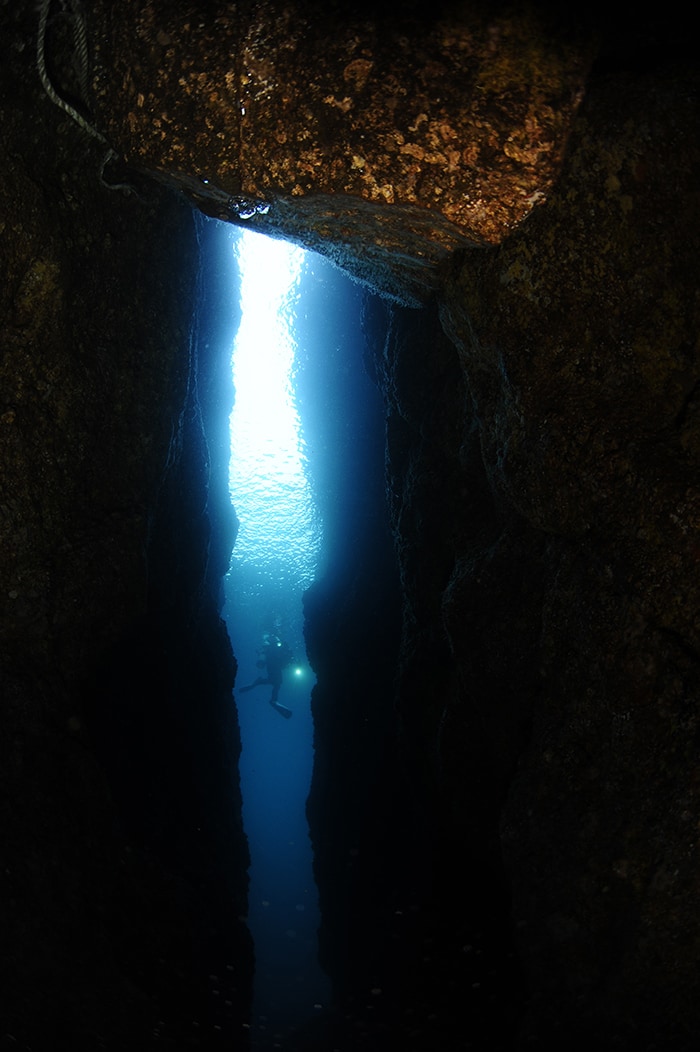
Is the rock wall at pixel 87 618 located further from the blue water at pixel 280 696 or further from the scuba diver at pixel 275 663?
the scuba diver at pixel 275 663

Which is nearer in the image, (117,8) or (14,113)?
(117,8)

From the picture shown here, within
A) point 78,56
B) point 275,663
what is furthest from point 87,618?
point 275,663

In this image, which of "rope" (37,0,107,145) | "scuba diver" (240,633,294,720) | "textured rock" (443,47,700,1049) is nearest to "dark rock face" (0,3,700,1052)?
"textured rock" (443,47,700,1049)

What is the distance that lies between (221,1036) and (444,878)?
2.25 m

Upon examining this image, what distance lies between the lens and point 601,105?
11.0 feet

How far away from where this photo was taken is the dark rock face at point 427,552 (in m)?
3.12

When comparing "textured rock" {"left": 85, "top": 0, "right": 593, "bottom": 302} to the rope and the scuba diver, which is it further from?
the scuba diver

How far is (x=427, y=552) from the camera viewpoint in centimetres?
717

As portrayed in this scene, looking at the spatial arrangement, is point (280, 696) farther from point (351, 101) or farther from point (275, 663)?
A: point (351, 101)

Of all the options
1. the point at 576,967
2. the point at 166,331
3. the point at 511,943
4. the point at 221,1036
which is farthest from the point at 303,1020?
the point at 166,331

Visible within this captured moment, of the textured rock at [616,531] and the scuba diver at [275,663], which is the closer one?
the textured rock at [616,531]

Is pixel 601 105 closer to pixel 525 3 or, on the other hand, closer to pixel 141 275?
pixel 525 3

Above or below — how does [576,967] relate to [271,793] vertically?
above


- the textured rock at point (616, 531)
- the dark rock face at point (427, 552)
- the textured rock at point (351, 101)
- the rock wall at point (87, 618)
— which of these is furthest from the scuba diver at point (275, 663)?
the textured rock at point (351, 101)
